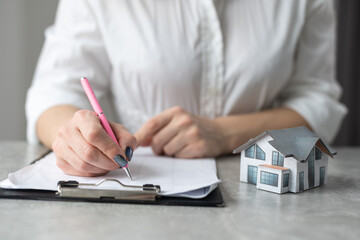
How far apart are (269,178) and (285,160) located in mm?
40

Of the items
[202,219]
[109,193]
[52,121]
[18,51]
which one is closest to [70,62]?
[52,121]

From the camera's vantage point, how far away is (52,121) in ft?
3.36

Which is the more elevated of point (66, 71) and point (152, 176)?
point (66, 71)

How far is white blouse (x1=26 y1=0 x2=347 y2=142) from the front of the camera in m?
1.15

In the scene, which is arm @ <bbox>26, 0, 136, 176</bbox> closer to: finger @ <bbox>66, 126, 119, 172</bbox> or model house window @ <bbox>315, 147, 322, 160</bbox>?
finger @ <bbox>66, 126, 119, 172</bbox>

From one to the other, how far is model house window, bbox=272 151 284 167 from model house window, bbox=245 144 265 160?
2 cm

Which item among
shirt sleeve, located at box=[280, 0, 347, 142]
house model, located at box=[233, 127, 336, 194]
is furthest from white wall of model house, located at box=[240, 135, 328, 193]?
shirt sleeve, located at box=[280, 0, 347, 142]

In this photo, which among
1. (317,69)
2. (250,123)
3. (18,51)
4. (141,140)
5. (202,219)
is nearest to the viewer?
(202,219)

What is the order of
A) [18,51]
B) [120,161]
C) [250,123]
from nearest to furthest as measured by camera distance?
[120,161] < [250,123] < [18,51]

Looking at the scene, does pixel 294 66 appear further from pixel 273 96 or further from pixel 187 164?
pixel 187 164

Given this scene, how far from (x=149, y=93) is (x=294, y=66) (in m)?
0.47

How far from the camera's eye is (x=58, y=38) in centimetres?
121

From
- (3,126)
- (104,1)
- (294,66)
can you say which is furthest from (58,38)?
(3,126)

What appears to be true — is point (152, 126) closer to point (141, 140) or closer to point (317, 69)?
point (141, 140)
